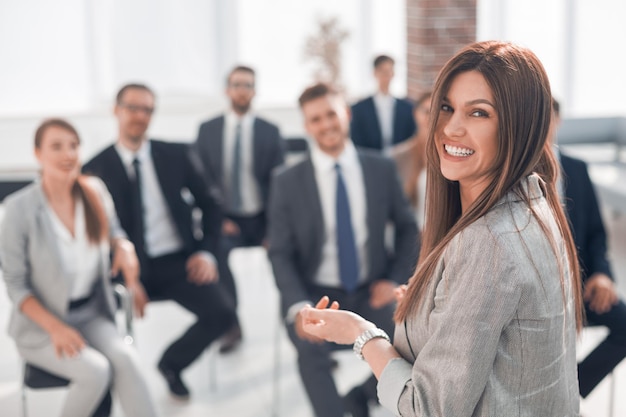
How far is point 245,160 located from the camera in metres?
4.89

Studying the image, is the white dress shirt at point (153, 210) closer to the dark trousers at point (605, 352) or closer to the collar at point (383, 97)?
the dark trousers at point (605, 352)

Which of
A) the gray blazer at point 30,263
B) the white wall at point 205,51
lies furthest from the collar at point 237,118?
the white wall at point 205,51

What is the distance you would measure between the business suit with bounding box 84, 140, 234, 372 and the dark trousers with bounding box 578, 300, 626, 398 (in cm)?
153

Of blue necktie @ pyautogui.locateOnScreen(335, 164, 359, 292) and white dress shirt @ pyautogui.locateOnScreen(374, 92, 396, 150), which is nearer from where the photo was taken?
blue necktie @ pyautogui.locateOnScreen(335, 164, 359, 292)

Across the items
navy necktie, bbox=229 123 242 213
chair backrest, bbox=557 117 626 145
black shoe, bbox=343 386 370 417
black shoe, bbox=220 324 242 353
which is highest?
navy necktie, bbox=229 123 242 213

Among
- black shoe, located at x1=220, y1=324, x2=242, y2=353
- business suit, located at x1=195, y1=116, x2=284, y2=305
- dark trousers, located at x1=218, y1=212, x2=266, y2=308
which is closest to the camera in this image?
black shoe, located at x1=220, y1=324, x2=242, y2=353

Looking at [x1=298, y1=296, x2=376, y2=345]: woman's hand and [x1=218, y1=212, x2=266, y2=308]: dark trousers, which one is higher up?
[x1=298, y1=296, x2=376, y2=345]: woman's hand

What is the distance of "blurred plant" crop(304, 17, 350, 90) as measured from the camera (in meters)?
7.99

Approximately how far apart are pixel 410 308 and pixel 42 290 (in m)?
1.93

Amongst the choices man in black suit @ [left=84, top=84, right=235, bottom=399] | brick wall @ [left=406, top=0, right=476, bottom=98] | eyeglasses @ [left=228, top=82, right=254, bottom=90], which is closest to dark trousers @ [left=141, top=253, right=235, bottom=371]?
man in black suit @ [left=84, top=84, right=235, bottom=399]

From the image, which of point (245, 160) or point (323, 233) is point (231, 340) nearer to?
point (245, 160)

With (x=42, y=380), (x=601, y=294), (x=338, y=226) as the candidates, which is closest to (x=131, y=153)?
(x=338, y=226)

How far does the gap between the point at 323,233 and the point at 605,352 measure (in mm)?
1143

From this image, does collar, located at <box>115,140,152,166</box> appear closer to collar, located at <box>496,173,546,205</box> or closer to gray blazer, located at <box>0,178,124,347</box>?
gray blazer, located at <box>0,178,124,347</box>
